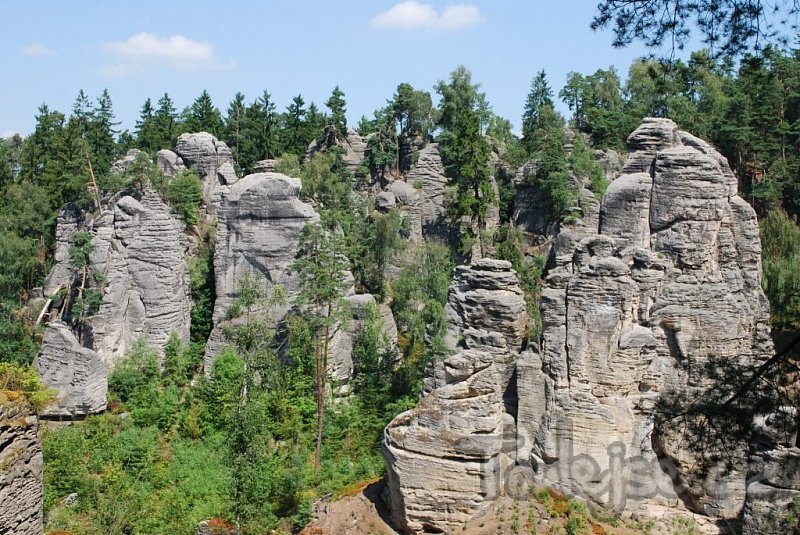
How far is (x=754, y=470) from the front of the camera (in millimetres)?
15688

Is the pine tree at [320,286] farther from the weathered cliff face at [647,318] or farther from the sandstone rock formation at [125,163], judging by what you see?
the sandstone rock formation at [125,163]

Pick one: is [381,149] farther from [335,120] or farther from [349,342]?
[349,342]

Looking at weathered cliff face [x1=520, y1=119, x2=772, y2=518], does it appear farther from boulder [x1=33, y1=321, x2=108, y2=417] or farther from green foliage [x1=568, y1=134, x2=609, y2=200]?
boulder [x1=33, y1=321, x2=108, y2=417]

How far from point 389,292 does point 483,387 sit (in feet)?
40.0

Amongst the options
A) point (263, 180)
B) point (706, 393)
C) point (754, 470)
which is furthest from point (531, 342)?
point (263, 180)

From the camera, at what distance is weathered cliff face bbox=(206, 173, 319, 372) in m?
27.8

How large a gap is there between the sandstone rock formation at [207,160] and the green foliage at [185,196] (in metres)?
2.01

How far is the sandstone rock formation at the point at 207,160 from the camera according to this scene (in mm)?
34438

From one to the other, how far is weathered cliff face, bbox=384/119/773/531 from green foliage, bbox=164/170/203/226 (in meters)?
13.7

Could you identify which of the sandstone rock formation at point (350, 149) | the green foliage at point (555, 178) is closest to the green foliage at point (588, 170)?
the green foliage at point (555, 178)

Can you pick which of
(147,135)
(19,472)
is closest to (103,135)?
(147,135)

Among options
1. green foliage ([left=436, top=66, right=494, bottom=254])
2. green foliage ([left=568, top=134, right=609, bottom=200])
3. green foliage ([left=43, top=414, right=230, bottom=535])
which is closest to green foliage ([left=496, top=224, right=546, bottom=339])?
green foliage ([left=436, top=66, right=494, bottom=254])

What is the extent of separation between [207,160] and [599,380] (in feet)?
68.9

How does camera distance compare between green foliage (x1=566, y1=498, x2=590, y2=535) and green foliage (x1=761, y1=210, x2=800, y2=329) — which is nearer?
green foliage (x1=566, y1=498, x2=590, y2=535)
